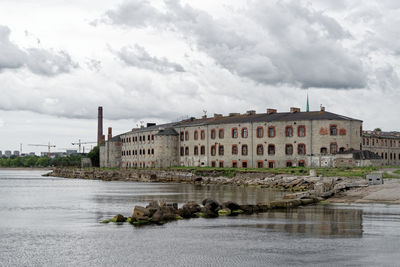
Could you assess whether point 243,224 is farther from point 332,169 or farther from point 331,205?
point 332,169

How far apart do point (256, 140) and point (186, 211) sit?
4955 centimetres

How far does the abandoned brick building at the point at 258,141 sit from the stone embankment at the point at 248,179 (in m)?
5.15

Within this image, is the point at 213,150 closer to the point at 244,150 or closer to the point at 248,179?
the point at 244,150

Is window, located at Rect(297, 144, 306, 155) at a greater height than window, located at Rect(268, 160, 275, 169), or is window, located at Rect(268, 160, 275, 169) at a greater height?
window, located at Rect(297, 144, 306, 155)

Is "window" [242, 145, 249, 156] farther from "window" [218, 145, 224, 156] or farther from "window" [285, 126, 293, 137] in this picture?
"window" [285, 126, 293, 137]

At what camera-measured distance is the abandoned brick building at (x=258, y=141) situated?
70.6 metres

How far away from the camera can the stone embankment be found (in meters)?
41.8

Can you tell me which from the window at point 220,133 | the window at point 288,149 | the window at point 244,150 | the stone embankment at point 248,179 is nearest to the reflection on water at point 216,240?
the stone embankment at point 248,179

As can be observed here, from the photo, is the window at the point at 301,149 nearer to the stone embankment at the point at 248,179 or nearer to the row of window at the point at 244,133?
the row of window at the point at 244,133

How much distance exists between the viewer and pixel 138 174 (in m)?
89.8

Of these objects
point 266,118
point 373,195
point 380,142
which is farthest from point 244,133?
point 373,195

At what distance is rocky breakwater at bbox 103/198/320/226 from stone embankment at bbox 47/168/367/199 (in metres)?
5.82

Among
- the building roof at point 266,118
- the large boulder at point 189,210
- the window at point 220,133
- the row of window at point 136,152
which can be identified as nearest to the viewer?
the large boulder at point 189,210

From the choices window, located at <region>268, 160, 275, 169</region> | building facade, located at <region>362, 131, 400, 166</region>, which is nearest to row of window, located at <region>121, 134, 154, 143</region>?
window, located at <region>268, 160, 275, 169</region>
